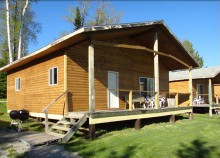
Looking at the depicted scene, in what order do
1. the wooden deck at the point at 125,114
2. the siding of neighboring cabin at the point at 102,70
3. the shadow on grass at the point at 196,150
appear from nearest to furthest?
the shadow on grass at the point at 196,150, the wooden deck at the point at 125,114, the siding of neighboring cabin at the point at 102,70

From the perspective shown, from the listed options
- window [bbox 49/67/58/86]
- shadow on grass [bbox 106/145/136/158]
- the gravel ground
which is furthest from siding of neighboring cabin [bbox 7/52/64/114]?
shadow on grass [bbox 106/145/136/158]

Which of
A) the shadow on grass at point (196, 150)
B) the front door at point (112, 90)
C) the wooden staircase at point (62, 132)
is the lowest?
the shadow on grass at point (196, 150)

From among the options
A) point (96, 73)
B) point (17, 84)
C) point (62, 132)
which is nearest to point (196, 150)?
point (62, 132)

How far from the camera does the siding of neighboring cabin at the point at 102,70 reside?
13227 mm

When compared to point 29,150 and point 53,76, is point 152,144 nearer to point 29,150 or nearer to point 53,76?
point 29,150

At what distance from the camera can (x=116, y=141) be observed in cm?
1029

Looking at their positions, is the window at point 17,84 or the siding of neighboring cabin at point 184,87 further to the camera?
the siding of neighboring cabin at point 184,87

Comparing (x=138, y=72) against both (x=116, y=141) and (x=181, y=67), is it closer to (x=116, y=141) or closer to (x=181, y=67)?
(x=181, y=67)

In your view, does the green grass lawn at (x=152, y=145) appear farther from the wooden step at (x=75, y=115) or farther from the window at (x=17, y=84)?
the window at (x=17, y=84)

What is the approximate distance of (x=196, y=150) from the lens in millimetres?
9305

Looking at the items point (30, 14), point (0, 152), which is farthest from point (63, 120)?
point (30, 14)

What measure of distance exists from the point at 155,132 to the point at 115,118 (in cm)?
204

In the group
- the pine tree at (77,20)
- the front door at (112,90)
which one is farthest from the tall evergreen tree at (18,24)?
the front door at (112,90)

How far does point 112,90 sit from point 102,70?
139cm
